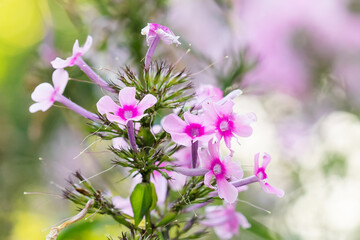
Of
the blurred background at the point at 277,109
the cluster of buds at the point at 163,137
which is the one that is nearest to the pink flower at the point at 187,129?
the cluster of buds at the point at 163,137

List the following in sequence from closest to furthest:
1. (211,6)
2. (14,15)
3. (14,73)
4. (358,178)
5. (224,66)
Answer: (224,66) < (358,178) < (211,6) < (14,73) < (14,15)

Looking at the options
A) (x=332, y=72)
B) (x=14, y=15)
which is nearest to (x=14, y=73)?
(x=14, y=15)

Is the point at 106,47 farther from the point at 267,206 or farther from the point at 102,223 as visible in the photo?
the point at 267,206

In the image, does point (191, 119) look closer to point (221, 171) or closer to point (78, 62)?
point (221, 171)

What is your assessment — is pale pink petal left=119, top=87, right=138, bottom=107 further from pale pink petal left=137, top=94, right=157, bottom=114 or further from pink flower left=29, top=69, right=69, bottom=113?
pink flower left=29, top=69, right=69, bottom=113

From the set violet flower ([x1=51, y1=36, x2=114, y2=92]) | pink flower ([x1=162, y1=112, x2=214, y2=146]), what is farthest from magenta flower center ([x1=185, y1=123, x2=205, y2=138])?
violet flower ([x1=51, y1=36, x2=114, y2=92])

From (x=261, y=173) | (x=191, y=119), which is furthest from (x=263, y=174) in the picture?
(x=191, y=119)

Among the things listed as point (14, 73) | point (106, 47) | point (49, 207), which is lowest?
point (106, 47)
